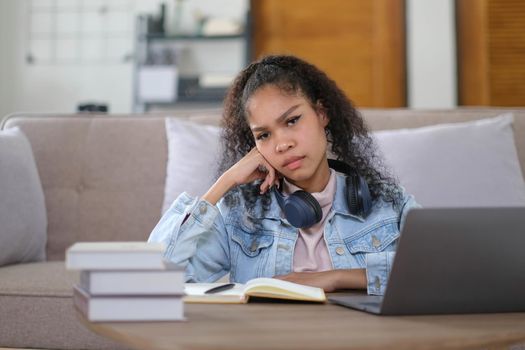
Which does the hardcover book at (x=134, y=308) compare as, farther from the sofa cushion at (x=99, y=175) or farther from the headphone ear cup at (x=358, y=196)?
the sofa cushion at (x=99, y=175)

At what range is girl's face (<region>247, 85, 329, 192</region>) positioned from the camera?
1323 millimetres

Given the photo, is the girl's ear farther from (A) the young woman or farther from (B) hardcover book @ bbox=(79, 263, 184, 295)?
(B) hardcover book @ bbox=(79, 263, 184, 295)

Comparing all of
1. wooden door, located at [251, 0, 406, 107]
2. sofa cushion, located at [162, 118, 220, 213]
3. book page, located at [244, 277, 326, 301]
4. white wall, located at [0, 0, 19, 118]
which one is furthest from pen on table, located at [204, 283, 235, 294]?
white wall, located at [0, 0, 19, 118]

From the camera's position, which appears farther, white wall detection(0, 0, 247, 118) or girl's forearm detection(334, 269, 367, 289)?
white wall detection(0, 0, 247, 118)

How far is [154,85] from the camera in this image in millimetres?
3916

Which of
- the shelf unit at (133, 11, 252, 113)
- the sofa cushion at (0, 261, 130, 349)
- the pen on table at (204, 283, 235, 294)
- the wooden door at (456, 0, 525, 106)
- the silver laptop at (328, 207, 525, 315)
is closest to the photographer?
the silver laptop at (328, 207, 525, 315)

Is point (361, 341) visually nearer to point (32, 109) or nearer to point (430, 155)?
point (430, 155)

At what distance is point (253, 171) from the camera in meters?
1.38

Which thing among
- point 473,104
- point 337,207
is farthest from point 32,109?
point 337,207

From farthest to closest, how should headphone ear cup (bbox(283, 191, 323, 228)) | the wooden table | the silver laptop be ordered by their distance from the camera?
headphone ear cup (bbox(283, 191, 323, 228)), the silver laptop, the wooden table

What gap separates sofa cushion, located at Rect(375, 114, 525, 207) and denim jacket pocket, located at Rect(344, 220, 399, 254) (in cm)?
50

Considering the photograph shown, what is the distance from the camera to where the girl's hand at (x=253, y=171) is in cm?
135

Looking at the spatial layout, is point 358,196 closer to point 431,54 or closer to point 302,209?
point 302,209

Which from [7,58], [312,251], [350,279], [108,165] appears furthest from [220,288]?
[7,58]
